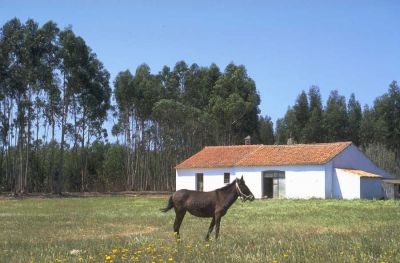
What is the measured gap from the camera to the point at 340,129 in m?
80.1

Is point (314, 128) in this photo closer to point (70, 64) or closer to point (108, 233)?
point (70, 64)

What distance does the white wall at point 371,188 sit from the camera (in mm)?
47719

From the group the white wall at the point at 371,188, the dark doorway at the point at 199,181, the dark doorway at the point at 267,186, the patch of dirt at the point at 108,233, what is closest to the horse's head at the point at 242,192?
the patch of dirt at the point at 108,233

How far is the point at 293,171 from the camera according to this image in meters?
50.4

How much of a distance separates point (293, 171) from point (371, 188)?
7083mm

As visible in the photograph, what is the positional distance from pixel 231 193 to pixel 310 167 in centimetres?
3543

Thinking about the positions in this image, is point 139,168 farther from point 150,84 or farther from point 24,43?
point 24,43

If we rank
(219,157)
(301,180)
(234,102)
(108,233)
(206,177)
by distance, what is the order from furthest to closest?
(234,102) → (219,157) → (206,177) → (301,180) → (108,233)

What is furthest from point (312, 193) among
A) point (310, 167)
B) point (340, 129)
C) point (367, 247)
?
point (367, 247)

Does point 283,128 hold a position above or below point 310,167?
above

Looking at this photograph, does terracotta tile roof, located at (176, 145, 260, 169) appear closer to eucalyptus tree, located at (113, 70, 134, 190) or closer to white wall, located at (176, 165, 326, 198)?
white wall, located at (176, 165, 326, 198)

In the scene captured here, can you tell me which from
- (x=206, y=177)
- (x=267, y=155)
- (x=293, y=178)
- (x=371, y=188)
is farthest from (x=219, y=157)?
(x=371, y=188)

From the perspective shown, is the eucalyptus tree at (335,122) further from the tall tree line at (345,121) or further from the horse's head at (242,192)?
the horse's head at (242,192)

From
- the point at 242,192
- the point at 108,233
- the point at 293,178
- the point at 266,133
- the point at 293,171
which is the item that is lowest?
the point at 108,233
